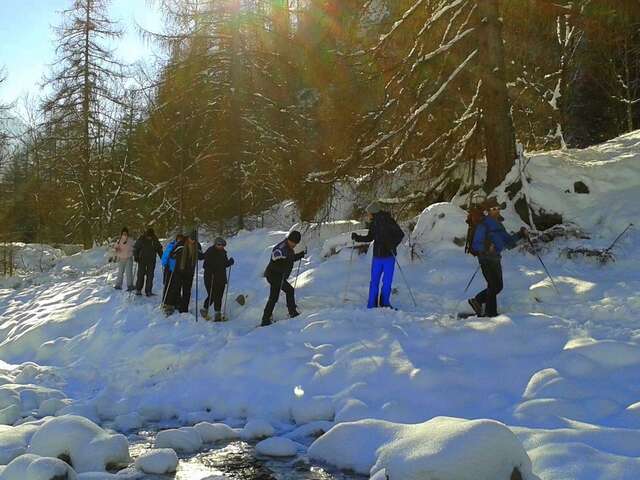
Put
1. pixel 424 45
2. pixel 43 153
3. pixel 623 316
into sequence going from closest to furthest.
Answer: pixel 623 316
pixel 424 45
pixel 43 153

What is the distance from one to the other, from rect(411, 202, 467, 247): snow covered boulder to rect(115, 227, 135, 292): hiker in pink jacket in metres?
6.98

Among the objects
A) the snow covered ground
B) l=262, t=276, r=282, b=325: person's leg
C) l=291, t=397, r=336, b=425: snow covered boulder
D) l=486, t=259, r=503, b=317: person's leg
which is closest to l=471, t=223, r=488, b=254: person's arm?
l=486, t=259, r=503, b=317: person's leg

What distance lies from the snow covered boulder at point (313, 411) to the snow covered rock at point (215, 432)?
74 centimetres

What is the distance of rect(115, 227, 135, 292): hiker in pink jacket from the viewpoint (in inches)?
549

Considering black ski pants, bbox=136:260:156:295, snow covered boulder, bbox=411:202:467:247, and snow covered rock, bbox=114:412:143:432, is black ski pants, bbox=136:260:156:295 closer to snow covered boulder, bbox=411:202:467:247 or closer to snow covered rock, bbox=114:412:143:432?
snow covered boulder, bbox=411:202:467:247

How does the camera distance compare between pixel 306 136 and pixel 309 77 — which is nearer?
pixel 309 77

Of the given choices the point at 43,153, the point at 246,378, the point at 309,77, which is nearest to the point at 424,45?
the point at 309,77

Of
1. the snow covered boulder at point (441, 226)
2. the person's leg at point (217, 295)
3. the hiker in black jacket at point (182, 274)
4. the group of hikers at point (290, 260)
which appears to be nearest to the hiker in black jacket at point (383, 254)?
the group of hikers at point (290, 260)

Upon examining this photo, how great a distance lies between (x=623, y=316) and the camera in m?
8.02

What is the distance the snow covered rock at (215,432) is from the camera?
18.7ft

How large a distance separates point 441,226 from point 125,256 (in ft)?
25.5

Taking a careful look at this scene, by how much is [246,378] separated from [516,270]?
5530mm

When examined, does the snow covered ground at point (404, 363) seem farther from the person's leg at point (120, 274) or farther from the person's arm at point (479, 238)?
the person's arm at point (479, 238)

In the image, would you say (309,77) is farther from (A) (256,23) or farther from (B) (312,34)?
(A) (256,23)
